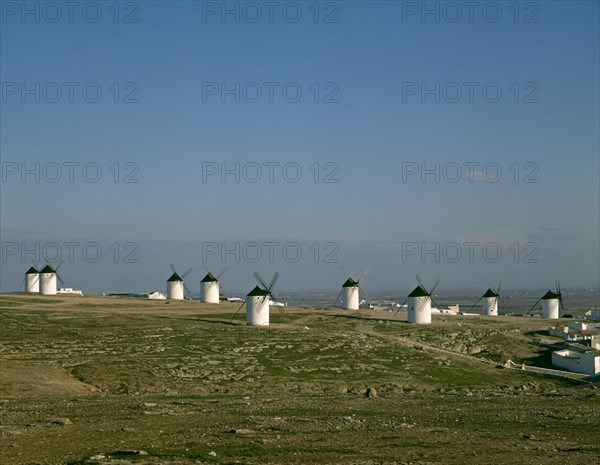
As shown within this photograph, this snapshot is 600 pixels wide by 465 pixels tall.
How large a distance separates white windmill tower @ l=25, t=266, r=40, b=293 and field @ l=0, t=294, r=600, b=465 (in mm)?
7598

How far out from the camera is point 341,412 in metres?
32.1

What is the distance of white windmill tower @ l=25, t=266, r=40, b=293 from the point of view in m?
98.9

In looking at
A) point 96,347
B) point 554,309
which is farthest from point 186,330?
point 554,309

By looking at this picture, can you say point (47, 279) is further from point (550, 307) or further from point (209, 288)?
point (550, 307)

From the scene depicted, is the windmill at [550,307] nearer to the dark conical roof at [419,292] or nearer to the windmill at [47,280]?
the dark conical roof at [419,292]

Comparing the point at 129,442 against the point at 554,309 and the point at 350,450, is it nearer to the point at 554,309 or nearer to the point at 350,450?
the point at 350,450

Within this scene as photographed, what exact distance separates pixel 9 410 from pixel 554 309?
257 feet

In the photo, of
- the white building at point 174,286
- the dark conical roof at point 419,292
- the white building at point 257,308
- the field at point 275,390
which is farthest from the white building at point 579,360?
the white building at point 174,286

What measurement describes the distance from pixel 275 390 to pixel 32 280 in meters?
63.5

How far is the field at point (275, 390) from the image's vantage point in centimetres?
2294

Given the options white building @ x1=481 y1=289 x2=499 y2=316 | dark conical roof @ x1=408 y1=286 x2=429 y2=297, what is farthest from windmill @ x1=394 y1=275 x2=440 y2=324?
white building @ x1=481 y1=289 x2=499 y2=316

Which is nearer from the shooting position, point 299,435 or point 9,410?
point 299,435

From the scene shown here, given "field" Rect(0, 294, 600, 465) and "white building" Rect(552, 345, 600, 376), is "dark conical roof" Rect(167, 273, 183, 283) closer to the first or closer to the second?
"field" Rect(0, 294, 600, 465)

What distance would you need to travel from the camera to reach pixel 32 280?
99.1m
